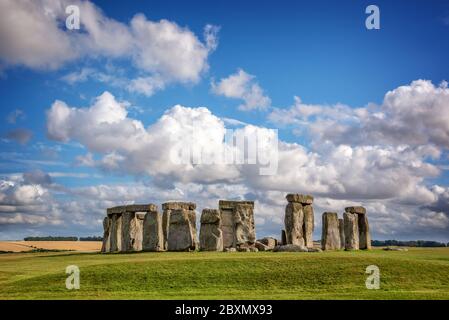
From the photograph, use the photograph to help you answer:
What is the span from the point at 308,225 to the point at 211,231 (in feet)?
22.3

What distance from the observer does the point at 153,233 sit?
119 ft

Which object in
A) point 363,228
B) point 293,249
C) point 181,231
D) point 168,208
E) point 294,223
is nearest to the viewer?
point 293,249

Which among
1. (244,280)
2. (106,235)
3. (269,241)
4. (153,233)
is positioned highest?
(153,233)

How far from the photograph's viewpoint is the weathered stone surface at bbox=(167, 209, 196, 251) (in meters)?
34.7

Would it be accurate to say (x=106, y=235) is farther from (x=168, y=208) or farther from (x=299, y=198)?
(x=299, y=198)

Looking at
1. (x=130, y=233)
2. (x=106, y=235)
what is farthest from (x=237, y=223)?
(x=106, y=235)

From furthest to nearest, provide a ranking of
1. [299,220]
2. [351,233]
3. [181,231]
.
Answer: [351,233], [299,220], [181,231]

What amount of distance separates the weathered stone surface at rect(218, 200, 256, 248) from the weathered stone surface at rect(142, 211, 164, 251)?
13.8 feet

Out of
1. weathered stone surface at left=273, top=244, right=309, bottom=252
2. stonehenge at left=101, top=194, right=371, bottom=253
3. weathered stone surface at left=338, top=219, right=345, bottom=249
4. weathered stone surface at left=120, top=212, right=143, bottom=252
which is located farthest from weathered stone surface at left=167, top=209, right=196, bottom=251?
weathered stone surface at left=338, top=219, right=345, bottom=249

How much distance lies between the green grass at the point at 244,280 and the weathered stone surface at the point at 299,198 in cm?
1097

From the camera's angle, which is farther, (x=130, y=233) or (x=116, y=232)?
(x=116, y=232)

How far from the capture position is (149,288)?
21453 millimetres

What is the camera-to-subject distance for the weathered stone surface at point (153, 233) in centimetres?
3602
